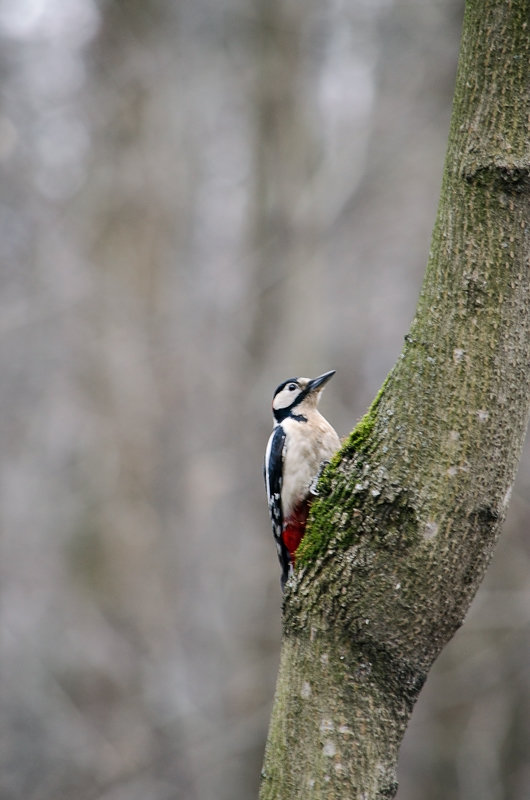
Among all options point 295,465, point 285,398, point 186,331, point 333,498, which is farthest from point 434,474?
point 186,331

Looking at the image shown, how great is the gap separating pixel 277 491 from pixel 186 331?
5934 mm

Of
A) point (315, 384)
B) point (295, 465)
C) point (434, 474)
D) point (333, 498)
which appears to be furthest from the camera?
point (315, 384)

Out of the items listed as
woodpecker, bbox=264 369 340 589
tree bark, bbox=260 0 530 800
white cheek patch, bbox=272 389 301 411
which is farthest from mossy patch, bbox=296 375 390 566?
white cheek patch, bbox=272 389 301 411

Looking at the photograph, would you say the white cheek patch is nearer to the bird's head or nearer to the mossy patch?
the bird's head

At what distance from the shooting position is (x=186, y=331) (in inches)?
396

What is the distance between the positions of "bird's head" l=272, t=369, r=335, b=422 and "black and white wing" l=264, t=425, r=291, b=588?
273 millimetres

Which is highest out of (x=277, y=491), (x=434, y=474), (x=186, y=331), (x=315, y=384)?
(x=186, y=331)

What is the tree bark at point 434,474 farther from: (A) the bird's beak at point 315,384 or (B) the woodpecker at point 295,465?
(A) the bird's beak at point 315,384

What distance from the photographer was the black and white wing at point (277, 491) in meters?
4.29

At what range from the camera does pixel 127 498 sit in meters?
10.1

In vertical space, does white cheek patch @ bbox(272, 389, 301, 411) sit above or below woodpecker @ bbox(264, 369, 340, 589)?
above

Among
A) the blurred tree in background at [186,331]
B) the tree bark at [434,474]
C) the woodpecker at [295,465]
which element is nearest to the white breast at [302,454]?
the woodpecker at [295,465]

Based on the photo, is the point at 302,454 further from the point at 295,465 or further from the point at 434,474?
the point at 434,474

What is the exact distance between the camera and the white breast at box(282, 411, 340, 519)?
415 centimetres
